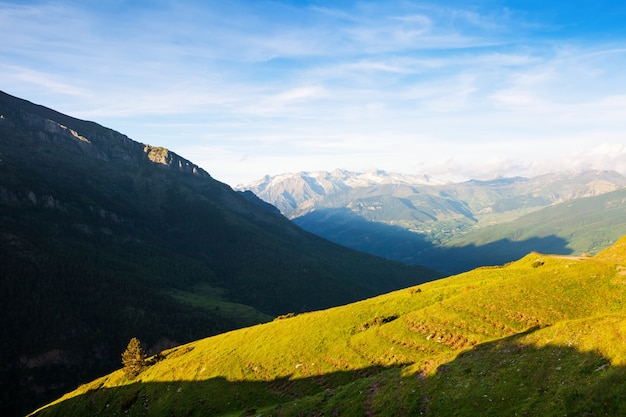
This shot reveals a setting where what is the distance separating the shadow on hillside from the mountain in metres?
0.14

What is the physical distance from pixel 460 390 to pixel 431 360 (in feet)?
36.2

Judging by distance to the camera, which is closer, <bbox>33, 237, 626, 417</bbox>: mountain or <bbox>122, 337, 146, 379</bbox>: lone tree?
<bbox>33, 237, 626, 417</bbox>: mountain

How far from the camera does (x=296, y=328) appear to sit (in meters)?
80.3

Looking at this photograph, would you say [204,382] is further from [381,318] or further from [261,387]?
[381,318]

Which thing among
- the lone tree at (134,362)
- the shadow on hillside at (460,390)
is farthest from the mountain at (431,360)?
the lone tree at (134,362)

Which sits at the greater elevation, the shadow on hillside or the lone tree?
the shadow on hillside

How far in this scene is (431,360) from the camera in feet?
155

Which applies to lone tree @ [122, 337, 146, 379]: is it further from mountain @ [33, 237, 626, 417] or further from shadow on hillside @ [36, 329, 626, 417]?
shadow on hillside @ [36, 329, 626, 417]

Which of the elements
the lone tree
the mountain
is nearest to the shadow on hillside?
the mountain

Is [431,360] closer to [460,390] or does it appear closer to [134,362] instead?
[460,390]

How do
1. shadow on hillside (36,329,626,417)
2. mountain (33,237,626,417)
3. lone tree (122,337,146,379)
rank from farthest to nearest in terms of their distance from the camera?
1. lone tree (122,337,146,379)
2. mountain (33,237,626,417)
3. shadow on hillside (36,329,626,417)

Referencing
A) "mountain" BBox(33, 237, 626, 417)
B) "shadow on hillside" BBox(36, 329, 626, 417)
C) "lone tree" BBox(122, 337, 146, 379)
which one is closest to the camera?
"shadow on hillside" BBox(36, 329, 626, 417)

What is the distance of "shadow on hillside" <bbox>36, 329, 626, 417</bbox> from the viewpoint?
92.5 feet

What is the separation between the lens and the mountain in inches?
1276
